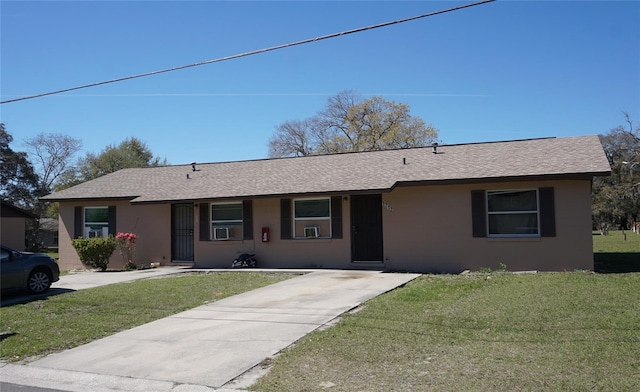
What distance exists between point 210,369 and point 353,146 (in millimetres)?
44959

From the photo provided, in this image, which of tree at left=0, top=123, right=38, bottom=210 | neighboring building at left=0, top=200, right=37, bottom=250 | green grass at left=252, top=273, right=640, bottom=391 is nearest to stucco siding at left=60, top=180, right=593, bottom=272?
green grass at left=252, top=273, right=640, bottom=391

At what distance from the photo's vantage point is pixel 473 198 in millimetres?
15773

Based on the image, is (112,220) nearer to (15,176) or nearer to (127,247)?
(127,247)

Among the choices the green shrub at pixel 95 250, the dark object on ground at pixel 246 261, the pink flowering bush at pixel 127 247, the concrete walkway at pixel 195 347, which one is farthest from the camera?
the pink flowering bush at pixel 127 247

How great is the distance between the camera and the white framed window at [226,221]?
19156 mm

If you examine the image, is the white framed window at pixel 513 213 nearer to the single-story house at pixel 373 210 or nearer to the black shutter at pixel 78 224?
the single-story house at pixel 373 210

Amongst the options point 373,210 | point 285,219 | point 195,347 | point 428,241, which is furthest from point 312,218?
point 195,347

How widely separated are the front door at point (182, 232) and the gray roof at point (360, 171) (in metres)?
0.81

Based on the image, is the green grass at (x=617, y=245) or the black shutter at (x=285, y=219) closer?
the black shutter at (x=285, y=219)

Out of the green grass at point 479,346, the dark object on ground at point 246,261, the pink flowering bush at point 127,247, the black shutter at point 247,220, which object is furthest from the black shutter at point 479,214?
the pink flowering bush at point 127,247

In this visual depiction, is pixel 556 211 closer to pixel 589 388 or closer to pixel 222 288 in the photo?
pixel 222 288

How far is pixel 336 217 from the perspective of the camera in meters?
17.6

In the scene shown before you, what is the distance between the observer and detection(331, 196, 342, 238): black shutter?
17.5 m

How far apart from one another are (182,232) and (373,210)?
7819 mm
